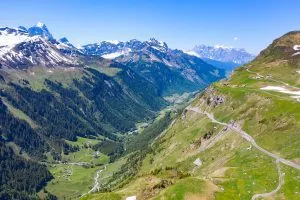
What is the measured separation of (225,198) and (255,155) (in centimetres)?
6333

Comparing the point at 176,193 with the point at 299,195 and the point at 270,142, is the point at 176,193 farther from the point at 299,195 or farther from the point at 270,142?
the point at 270,142

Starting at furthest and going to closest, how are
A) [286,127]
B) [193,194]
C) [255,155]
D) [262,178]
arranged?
[286,127] < [255,155] < [262,178] < [193,194]

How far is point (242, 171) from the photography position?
146 metres

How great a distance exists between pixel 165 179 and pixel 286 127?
81.6 meters

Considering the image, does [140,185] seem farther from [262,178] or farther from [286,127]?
[286,127]

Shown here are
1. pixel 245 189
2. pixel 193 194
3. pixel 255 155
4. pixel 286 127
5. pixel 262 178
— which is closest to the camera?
pixel 193 194

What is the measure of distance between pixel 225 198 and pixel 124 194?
34.4m

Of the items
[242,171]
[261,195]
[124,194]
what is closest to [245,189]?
[261,195]

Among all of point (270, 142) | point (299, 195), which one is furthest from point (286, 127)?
point (299, 195)

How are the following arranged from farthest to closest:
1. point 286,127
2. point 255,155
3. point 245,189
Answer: point 286,127 → point 255,155 → point 245,189

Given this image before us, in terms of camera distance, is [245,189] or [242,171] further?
[242,171]

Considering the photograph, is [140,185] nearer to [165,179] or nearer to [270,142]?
[165,179]

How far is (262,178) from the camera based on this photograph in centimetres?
14075

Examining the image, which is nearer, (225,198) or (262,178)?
(225,198)
